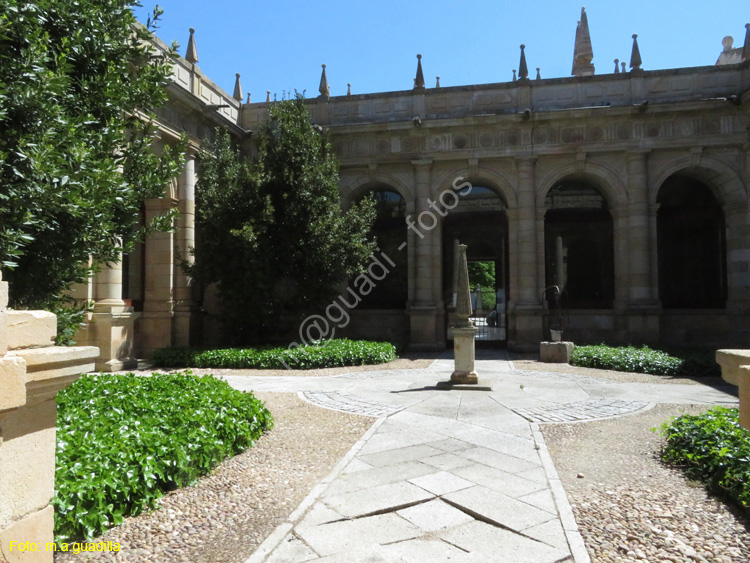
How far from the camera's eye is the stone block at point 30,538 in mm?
2236

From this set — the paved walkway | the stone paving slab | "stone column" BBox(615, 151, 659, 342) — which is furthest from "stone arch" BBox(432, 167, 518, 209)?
the stone paving slab

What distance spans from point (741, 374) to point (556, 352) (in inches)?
433

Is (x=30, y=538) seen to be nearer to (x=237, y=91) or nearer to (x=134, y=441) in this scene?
(x=134, y=441)

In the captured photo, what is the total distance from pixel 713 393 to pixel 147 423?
939cm

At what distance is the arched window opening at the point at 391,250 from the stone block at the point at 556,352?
550 centimetres

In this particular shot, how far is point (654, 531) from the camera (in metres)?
3.61

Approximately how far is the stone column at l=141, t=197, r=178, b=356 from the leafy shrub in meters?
11.1

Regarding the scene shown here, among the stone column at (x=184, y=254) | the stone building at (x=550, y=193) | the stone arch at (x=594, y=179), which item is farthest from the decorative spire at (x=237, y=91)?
the stone arch at (x=594, y=179)

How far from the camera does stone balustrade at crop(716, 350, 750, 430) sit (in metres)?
2.77

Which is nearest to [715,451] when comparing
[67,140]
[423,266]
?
[67,140]

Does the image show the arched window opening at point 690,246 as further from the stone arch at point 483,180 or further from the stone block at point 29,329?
the stone block at point 29,329

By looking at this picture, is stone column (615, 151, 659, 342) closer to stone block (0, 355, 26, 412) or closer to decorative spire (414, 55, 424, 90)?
decorative spire (414, 55, 424, 90)

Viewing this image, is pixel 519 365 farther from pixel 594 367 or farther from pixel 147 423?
pixel 147 423

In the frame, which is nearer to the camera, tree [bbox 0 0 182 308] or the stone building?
tree [bbox 0 0 182 308]
